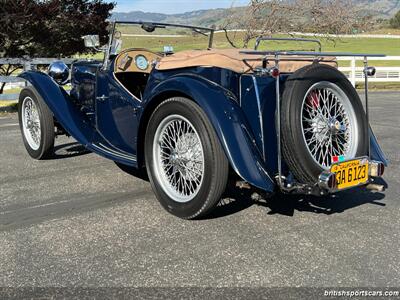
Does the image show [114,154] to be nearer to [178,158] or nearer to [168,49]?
[178,158]

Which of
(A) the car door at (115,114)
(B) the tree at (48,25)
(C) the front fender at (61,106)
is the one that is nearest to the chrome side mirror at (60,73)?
(C) the front fender at (61,106)

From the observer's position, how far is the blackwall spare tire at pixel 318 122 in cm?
323

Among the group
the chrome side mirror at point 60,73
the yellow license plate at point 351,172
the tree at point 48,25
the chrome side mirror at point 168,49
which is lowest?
the yellow license plate at point 351,172

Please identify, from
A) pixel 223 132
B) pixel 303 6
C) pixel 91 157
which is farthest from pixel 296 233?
pixel 303 6

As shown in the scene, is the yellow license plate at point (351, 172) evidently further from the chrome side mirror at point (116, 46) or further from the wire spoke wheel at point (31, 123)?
the wire spoke wheel at point (31, 123)

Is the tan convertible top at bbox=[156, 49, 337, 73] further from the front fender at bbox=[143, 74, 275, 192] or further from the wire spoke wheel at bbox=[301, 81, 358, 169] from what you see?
the wire spoke wheel at bbox=[301, 81, 358, 169]

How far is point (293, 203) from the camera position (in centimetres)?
396

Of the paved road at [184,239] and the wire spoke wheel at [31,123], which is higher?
the wire spoke wheel at [31,123]

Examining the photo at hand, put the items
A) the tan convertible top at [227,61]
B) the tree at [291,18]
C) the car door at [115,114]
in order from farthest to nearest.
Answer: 1. the tree at [291,18]
2. the car door at [115,114]
3. the tan convertible top at [227,61]

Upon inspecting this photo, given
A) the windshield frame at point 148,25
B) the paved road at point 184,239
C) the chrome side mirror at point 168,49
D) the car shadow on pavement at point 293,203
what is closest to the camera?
the paved road at point 184,239

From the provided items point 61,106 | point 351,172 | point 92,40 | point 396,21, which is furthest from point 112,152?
point 396,21

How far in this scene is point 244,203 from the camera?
3.98 meters

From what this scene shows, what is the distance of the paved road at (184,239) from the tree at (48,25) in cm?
701

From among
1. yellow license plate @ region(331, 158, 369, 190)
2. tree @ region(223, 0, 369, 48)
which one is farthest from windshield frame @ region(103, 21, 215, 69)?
tree @ region(223, 0, 369, 48)
